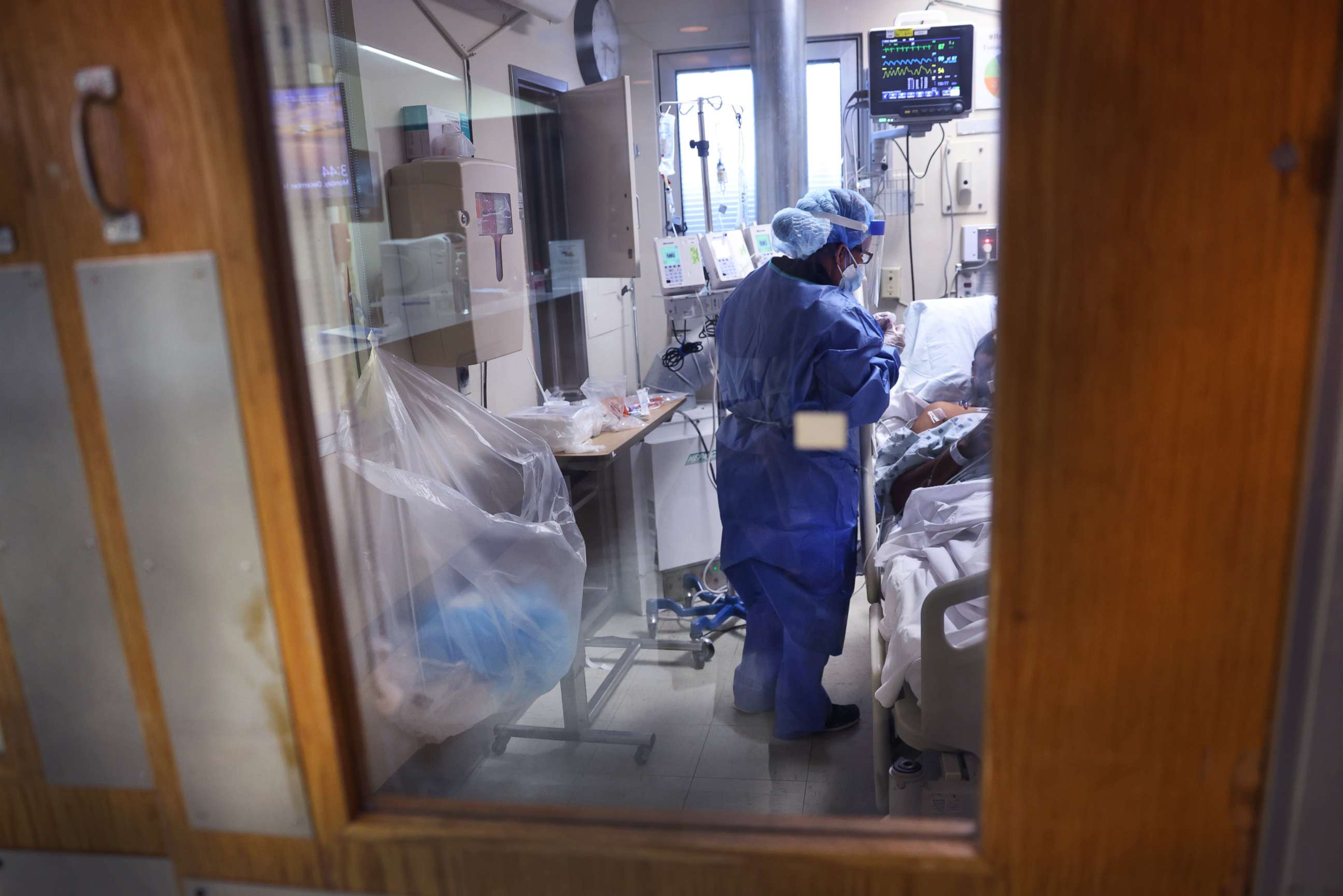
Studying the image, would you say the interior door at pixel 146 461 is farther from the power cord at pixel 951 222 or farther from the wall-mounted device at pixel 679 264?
the power cord at pixel 951 222

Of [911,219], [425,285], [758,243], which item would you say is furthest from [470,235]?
[911,219]

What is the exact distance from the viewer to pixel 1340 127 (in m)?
0.49

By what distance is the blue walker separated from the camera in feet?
9.87

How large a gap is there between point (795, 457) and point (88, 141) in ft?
6.20

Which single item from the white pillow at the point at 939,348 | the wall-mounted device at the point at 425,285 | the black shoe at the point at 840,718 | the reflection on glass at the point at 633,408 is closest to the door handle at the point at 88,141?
the reflection on glass at the point at 633,408

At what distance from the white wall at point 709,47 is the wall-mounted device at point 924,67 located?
411 millimetres

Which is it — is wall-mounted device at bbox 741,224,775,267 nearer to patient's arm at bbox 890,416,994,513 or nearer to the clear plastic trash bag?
patient's arm at bbox 890,416,994,513

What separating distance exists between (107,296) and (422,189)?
1644 millimetres

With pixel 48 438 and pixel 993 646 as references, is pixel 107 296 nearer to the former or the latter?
pixel 48 438

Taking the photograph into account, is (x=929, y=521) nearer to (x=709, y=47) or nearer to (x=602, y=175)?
(x=602, y=175)

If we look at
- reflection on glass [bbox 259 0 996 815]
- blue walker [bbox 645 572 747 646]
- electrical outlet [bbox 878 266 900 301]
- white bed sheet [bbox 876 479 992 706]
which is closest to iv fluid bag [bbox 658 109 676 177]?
reflection on glass [bbox 259 0 996 815]

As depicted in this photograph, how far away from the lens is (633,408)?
9.73ft

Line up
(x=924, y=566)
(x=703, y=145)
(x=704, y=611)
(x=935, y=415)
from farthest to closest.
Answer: (x=703, y=145) → (x=704, y=611) → (x=935, y=415) → (x=924, y=566)

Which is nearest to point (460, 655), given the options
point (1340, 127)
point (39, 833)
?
point (39, 833)
